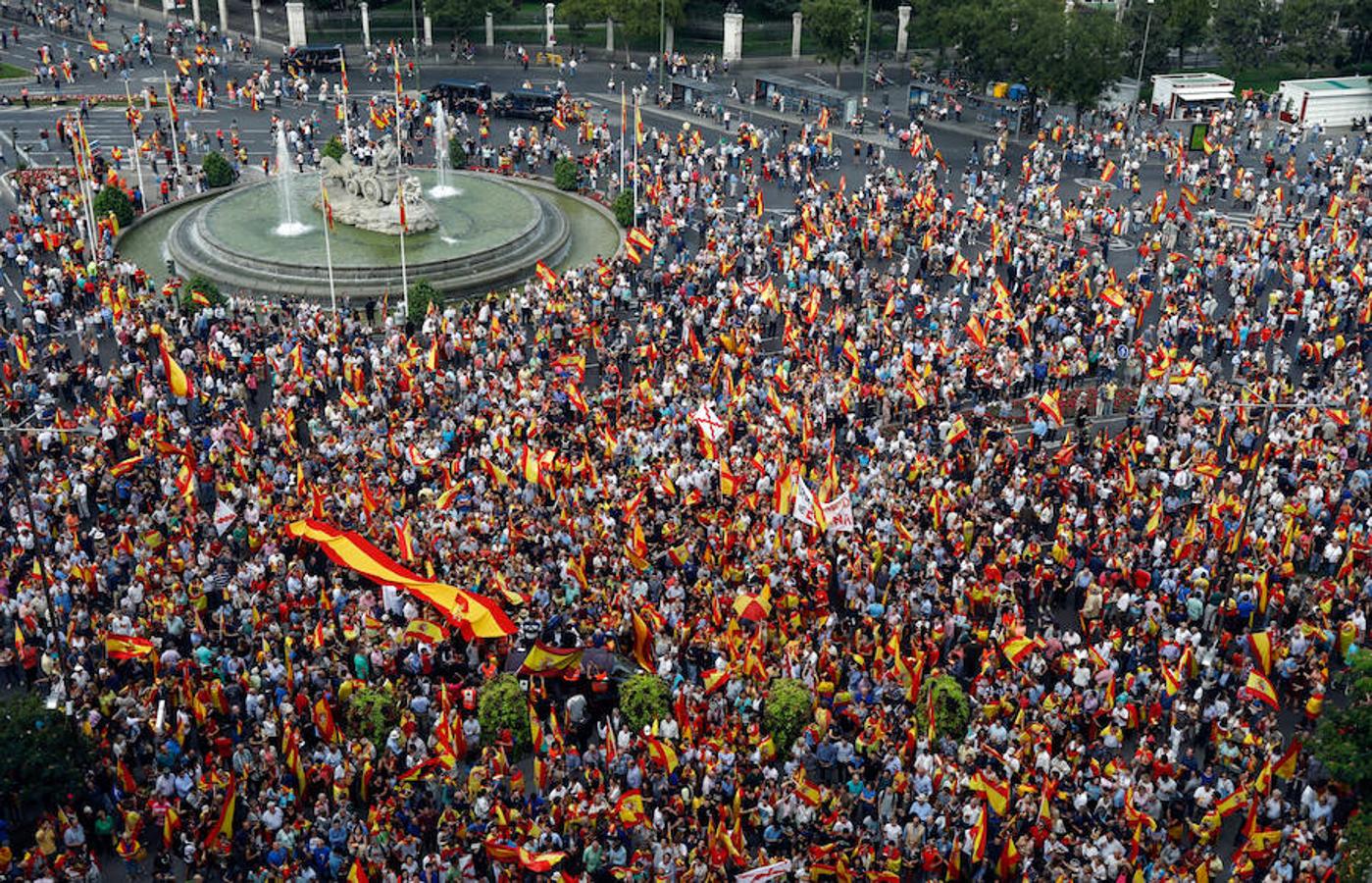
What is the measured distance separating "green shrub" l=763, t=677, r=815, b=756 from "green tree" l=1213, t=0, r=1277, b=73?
201 ft

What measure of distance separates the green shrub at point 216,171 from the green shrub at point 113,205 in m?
4.99

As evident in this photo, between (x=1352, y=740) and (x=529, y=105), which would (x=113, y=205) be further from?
(x=1352, y=740)

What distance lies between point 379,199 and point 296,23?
35753mm

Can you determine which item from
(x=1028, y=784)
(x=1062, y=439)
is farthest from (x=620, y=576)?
(x=1062, y=439)

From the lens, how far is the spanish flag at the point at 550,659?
24969 mm

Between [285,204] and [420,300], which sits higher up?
[285,204]

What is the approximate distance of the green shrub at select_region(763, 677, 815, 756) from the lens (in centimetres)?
2394

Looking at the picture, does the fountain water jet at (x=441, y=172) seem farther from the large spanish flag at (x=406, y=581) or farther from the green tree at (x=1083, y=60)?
the green tree at (x=1083, y=60)

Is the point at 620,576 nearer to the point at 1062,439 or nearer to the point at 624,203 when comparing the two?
the point at 1062,439

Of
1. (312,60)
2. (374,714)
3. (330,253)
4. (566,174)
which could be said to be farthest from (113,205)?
(374,714)

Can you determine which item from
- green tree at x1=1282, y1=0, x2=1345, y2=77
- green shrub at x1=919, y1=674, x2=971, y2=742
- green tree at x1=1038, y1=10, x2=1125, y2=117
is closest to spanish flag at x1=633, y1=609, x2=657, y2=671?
green shrub at x1=919, y1=674, x2=971, y2=742

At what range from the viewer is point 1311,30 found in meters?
73.3

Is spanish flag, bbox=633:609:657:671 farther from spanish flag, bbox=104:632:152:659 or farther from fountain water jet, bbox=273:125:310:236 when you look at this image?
fountain water jet, bbox=273:125:310:236

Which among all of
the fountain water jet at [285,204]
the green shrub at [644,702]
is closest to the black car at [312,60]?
the fountain water jet at [285,204]
